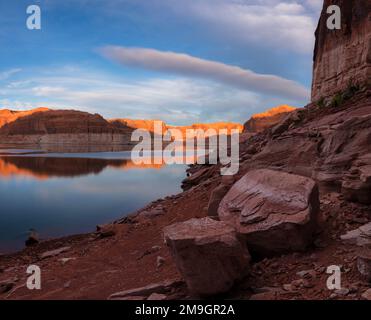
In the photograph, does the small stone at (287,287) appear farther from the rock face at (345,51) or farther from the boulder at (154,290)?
the rock face at (345,51)

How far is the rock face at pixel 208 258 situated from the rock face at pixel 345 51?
47.8ft

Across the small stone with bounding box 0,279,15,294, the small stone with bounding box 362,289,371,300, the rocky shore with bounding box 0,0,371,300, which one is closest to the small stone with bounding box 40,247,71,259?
the rocky shore with bounding box 0,0,371,300

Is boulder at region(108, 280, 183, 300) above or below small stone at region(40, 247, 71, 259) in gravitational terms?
above

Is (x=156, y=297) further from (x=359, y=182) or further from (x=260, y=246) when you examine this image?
(x=359, y=182)

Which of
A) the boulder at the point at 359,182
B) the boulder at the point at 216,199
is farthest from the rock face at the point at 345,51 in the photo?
the boulder at the point at 216,199

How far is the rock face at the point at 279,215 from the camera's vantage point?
5.95m

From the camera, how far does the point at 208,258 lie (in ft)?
16.4

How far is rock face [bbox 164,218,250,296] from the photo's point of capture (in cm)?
500

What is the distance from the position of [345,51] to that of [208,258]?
1844cm

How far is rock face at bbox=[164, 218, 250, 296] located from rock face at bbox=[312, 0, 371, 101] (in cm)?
1457

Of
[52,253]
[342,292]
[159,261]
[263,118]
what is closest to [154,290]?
[159,261]

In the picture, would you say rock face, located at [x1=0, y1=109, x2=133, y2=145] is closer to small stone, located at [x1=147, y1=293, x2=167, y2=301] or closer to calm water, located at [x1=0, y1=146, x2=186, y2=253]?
calm water, located at [x1=0, y1=146, x2=186, y2=253]

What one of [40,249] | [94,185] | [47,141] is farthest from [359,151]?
[47,141]
